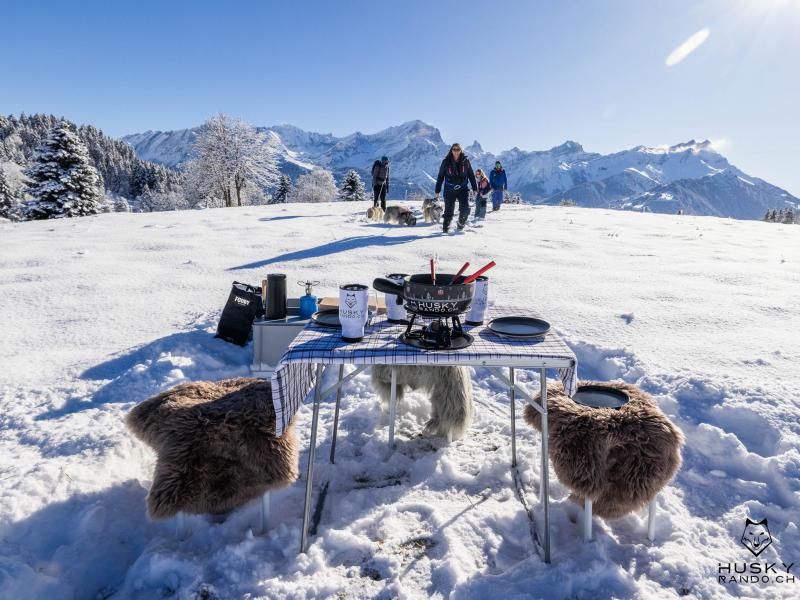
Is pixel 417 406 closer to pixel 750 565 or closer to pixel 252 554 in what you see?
pixel 252 554

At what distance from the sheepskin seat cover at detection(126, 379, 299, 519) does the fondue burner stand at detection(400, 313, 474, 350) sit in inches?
36.3

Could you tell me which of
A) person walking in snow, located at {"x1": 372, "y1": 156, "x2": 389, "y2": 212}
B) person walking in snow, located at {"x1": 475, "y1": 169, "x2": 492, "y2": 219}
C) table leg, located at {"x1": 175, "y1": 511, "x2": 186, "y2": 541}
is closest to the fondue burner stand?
table leg, located at {"x1": 175, "y1": 511, "x2": 186, "y2": 541}

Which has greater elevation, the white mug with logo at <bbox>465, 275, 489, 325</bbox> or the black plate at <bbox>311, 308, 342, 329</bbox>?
the white mug with logo at <bbox>465, 275, 489, 325</bbox>

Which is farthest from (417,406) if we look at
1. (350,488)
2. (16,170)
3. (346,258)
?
(16,170)

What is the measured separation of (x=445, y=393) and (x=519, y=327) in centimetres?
106

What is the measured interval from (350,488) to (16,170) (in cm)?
10931

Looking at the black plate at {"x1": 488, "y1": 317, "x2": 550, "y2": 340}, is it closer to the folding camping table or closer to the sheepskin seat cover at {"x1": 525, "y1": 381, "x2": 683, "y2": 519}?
the folding camping table

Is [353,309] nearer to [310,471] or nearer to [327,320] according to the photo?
[327,320]

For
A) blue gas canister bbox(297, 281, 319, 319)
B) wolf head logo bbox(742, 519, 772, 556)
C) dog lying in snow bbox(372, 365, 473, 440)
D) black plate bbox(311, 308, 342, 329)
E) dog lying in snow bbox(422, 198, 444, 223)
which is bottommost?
wolf head logo bbox(742, 519, 772, 556)

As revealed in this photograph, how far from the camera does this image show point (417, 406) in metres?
3.89

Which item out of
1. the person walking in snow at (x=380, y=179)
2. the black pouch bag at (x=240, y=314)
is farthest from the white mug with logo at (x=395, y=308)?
the person walking in snow at (x=380, y=179)

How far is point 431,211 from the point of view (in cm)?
1373

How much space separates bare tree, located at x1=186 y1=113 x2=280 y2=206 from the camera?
33219mm

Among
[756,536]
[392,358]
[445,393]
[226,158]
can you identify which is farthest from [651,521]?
[226,158]
